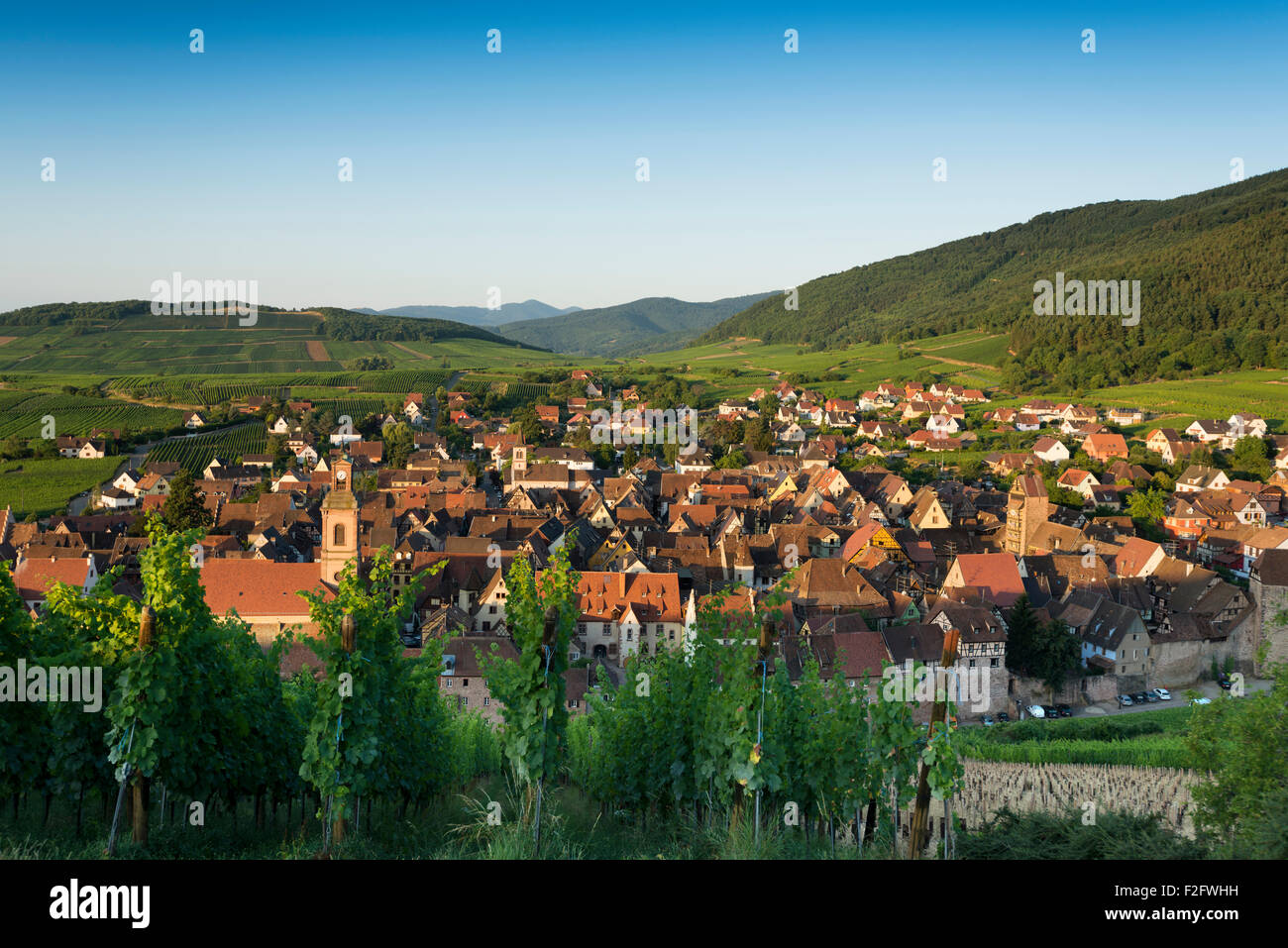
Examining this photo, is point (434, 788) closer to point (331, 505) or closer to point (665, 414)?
point (331, 505)

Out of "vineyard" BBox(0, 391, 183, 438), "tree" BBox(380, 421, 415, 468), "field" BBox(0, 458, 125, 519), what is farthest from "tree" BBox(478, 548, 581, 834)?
"vineyard" BBox(0, 391, 183, 438)

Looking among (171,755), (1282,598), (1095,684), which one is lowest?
(1095,684)

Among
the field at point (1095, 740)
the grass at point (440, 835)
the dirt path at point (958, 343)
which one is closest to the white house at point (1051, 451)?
the field at point (1095, 740)

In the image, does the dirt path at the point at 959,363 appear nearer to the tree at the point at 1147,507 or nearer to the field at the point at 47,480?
the tree at the point at 1147,507

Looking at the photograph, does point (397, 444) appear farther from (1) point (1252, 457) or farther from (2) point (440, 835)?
(2) point (440, 835)

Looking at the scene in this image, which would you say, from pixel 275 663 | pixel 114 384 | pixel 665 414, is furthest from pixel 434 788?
pixel 114 384

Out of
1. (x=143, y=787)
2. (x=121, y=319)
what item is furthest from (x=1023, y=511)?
(x=121, y=319)
